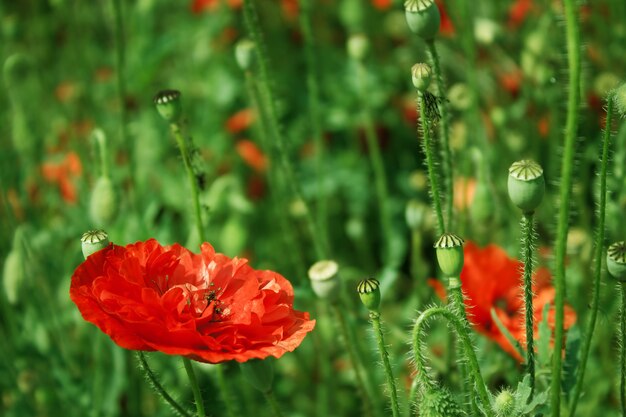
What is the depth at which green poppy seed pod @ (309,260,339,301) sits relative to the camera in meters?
Result: 1.27

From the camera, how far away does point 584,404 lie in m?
1.68

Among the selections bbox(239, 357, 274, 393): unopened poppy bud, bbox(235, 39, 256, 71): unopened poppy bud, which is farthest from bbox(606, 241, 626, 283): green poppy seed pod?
bbox(235, 39, 256, 71): unopened poppy bud

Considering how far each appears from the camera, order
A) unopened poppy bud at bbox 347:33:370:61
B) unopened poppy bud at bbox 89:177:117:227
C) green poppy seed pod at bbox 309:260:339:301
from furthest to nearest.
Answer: unopened poppy bud at bbox 347:33:370:61, unopened poppy bud at bbox 89:177:117:227, green poppy seed pod at bbox 309:260:339:301

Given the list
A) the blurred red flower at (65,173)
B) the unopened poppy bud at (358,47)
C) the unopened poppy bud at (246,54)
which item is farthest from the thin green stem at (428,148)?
the blurred red flower at (65,173)

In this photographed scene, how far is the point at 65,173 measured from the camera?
2.37m

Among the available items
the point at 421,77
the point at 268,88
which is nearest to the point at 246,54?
the point at 268,88

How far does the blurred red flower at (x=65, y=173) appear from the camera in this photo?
2.29m

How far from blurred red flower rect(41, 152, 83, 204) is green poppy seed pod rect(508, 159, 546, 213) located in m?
1.51

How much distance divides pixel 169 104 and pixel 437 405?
1.92 feet

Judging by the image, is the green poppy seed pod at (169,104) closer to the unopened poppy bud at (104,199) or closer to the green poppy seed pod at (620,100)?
the unopened poppy bud at (104,199)

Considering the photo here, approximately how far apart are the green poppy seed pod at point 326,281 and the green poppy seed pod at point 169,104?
0.33 m

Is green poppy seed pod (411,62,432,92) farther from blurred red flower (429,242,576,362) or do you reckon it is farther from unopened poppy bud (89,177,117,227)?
unopened poppy bud (89,177,117,227)

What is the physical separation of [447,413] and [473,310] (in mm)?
514

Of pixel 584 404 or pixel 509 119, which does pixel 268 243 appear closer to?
pixel 509 119
